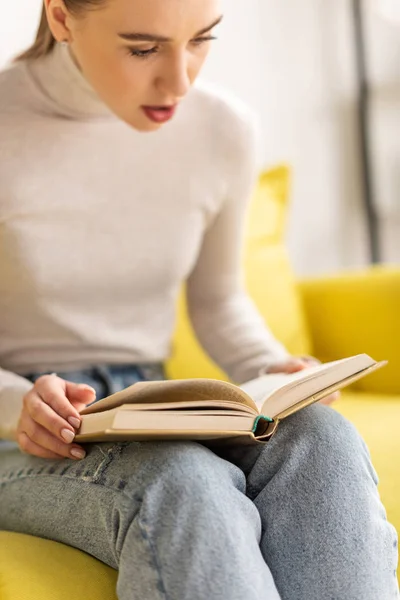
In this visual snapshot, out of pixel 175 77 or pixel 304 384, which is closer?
pixel 304 384

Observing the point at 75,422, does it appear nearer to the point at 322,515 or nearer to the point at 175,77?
the point at 322,515

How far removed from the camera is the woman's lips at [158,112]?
110 cm

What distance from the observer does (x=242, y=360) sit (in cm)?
135

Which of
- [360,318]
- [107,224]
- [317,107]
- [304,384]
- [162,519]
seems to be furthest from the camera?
[317,107]

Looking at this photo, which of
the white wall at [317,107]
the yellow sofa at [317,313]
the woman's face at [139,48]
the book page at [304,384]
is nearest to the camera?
the book page at [304,384]

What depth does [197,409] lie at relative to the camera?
2.76 feet

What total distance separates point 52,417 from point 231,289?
23.3 inches

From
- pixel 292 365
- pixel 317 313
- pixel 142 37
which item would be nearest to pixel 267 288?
pixel 317 313

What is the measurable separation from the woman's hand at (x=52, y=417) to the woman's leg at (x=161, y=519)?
0.09 feet

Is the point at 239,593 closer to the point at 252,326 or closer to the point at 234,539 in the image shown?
the point at 234,539

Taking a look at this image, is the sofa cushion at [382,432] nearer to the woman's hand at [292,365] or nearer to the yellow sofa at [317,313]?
the yellow sofa at [317,313]

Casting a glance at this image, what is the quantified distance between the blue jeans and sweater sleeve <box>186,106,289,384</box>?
40 cm

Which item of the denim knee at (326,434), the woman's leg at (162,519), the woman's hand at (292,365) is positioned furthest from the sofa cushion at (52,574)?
the woman's hand at (292,365)

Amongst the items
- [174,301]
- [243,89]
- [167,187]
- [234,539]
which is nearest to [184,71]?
[167,187]
